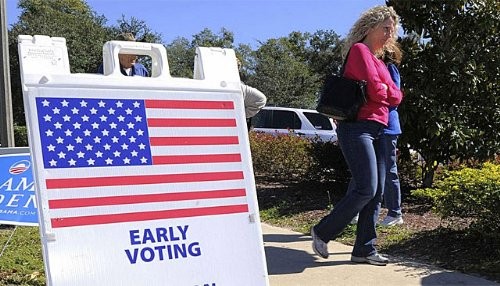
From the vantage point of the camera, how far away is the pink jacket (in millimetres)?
4492

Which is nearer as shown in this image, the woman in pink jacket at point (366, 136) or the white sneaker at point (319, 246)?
the woman in pink jacket at point (366, 136)

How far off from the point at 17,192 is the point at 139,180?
271 cm

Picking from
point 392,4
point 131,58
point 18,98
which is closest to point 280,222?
point 131,58

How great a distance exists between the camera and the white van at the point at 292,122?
15055 millimetres

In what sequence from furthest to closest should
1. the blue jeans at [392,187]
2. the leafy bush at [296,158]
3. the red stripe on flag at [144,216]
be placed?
the leafy bush at [296,158], the blue jeans at [392,187], the red stripe on flag at [144,216]

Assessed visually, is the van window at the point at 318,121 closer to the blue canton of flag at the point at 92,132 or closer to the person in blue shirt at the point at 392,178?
the person in blue shirt at the point at 392,178

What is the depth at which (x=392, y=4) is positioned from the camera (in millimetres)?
7656

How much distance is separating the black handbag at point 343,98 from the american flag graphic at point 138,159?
1861mm

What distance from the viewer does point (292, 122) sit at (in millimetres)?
15430

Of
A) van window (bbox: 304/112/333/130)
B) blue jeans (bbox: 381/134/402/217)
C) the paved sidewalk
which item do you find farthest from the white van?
the paved sidewalk

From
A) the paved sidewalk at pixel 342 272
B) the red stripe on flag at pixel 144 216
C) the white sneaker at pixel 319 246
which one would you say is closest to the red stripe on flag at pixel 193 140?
the red stripe on flag at pixel 144 216

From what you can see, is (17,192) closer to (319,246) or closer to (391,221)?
(319,246)

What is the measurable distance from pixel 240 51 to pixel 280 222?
49.2m

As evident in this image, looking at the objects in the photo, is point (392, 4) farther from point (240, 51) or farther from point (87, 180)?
point (240, 51)
